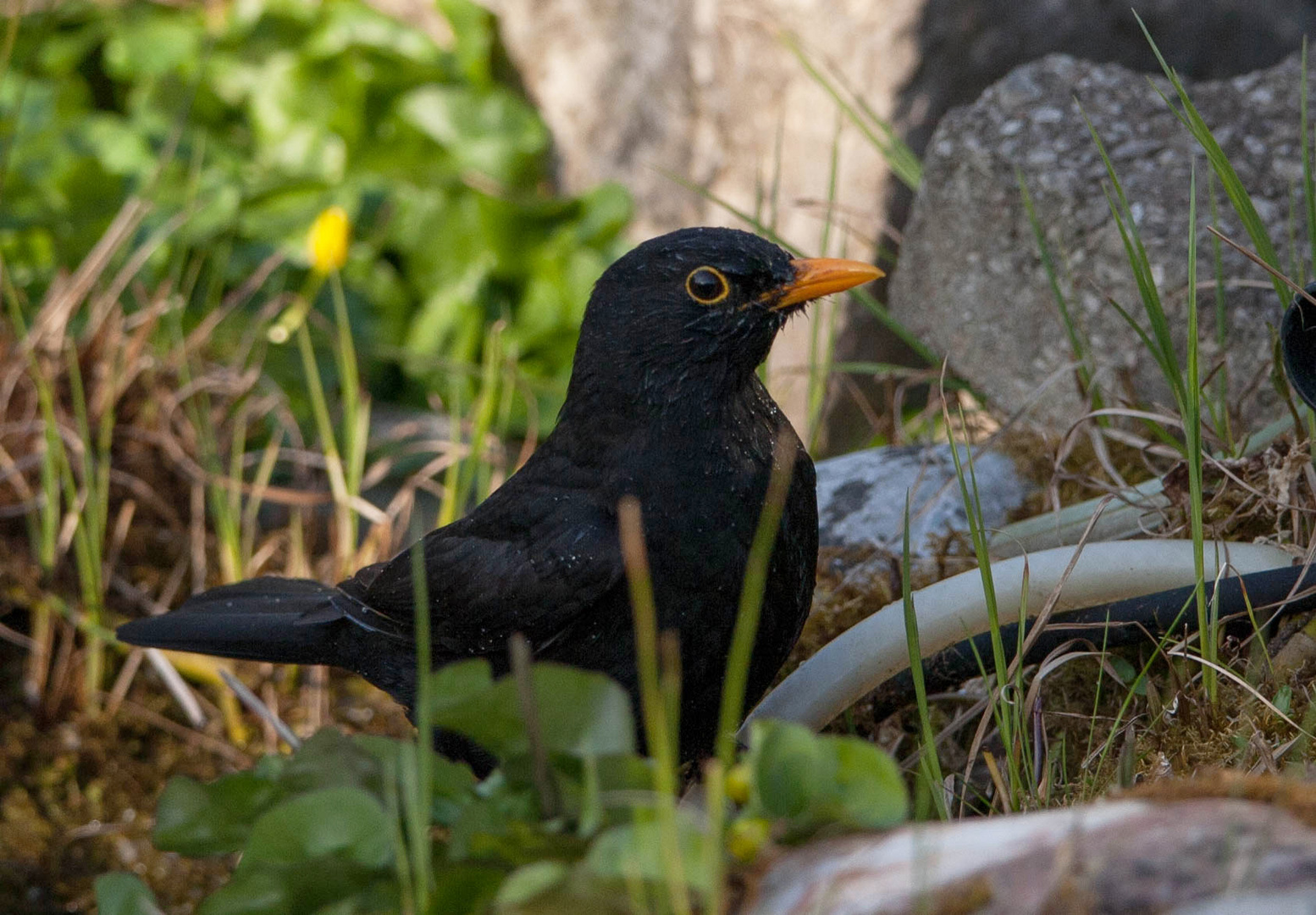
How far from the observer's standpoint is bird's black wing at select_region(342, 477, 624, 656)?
228 centimetres

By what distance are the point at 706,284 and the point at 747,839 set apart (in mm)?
1293

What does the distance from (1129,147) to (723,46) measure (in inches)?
87.7

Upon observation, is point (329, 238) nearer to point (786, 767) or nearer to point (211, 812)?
point (211, 812)

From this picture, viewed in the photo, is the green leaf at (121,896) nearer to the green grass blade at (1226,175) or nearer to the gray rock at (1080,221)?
the green grass blade at (1226,175)

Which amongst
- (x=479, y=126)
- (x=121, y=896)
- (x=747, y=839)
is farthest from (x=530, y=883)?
(x=479, y=126)

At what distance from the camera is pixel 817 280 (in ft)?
7.80

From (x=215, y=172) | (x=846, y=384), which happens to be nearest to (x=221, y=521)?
(x=846, y=384)

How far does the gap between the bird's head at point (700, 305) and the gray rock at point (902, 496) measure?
0.66m

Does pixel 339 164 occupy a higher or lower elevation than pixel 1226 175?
higher

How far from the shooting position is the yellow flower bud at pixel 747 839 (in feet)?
4.04

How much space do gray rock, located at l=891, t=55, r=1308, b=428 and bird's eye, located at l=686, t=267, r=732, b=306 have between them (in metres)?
1.00

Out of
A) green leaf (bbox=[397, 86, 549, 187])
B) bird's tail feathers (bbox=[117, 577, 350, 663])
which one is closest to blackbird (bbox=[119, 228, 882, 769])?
bird's tail feathers (bbox=[117, 577, 350, 663])

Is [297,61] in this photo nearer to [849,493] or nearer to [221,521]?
[221,521]

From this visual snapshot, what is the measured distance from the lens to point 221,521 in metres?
3.57
